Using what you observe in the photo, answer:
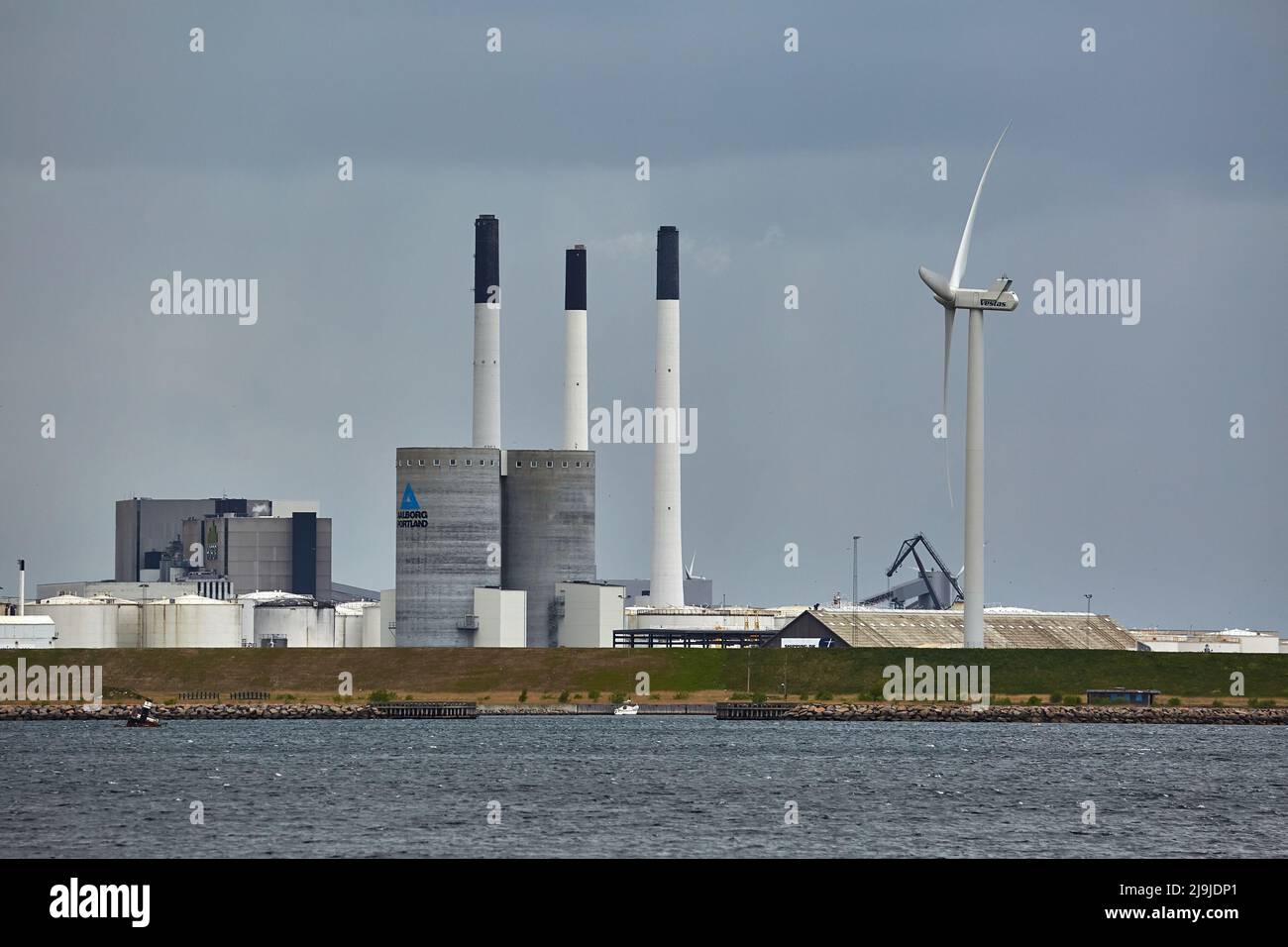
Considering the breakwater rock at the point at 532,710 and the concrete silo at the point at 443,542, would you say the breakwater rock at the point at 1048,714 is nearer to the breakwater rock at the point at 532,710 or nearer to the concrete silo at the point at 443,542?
the breakwater rock at the point at 532,710

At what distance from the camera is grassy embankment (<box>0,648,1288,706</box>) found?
16625 centimetres

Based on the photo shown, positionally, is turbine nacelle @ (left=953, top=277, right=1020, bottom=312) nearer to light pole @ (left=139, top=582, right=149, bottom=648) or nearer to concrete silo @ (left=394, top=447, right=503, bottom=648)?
concrete silo @ (left=394, top=447, right=503, bottom=648)

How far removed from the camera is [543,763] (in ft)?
356

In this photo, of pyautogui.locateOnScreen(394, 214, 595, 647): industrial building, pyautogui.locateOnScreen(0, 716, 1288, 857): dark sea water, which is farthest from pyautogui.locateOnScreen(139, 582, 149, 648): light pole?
pyautogui.locateOnScreen(0, 716, 1288, 857): dark sea water

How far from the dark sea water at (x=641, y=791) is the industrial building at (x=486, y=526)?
44.3 metres

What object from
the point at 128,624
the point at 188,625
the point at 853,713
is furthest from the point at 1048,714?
the point at 128,624

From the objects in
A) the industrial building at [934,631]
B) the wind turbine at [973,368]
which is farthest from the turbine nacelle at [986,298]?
the industrial building at [934,631]

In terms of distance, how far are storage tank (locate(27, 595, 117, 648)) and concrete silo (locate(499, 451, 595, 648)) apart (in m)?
34.4

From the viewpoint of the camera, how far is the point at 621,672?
17088 cm

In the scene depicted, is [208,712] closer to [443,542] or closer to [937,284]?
[443,542]

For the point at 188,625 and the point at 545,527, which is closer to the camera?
the point at 188,625

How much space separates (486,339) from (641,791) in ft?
357

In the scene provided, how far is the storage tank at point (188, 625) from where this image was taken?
190m
